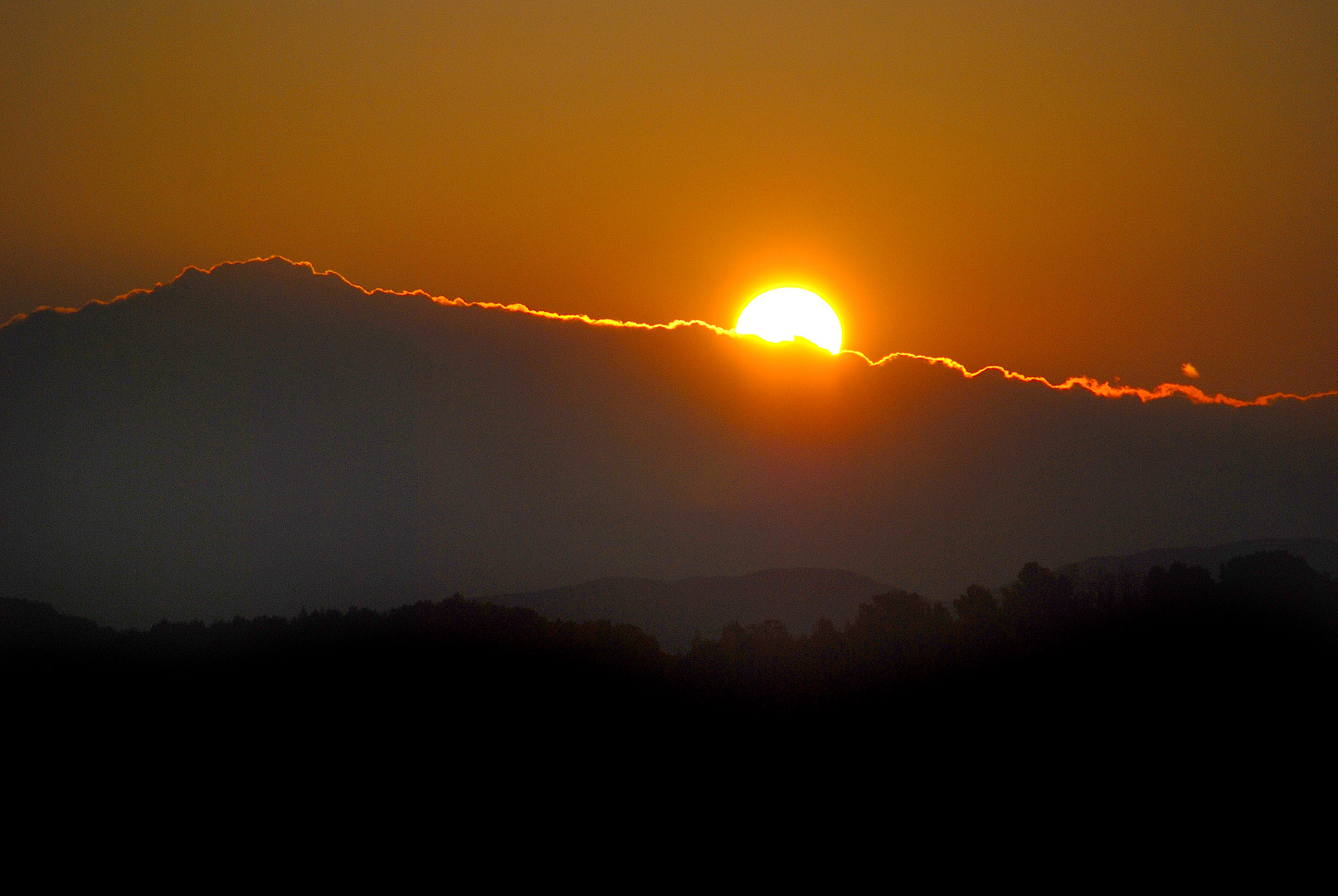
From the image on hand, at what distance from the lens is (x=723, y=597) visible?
11200cm

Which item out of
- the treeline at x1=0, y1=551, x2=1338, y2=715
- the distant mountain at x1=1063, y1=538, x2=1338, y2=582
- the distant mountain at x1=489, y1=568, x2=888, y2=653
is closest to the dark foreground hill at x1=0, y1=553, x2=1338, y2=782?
the treeline at x1=0, y1=551, x2=1338, y2=715

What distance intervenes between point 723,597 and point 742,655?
264 ft

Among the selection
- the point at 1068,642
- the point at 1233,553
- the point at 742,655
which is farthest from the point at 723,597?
the point at 1068,642

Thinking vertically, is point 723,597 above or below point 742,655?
above

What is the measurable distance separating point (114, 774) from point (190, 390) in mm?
126724

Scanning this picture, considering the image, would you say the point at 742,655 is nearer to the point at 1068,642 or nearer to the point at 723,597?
the point at 1068,642

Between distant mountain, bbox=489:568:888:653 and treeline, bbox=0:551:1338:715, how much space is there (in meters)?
46.4

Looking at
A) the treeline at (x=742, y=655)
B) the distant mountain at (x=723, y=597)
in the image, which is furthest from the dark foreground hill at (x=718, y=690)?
the distant mountain at (x=723, y=597)

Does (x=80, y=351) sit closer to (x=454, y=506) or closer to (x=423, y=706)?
(x=454, y=506)

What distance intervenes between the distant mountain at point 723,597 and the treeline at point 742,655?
152ft

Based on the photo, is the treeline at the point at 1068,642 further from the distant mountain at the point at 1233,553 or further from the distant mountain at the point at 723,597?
the distant mountain at the point at 1233,553

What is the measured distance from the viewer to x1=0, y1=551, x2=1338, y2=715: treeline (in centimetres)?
2739

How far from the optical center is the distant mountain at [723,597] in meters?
95.2

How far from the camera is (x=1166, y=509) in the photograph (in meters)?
135
